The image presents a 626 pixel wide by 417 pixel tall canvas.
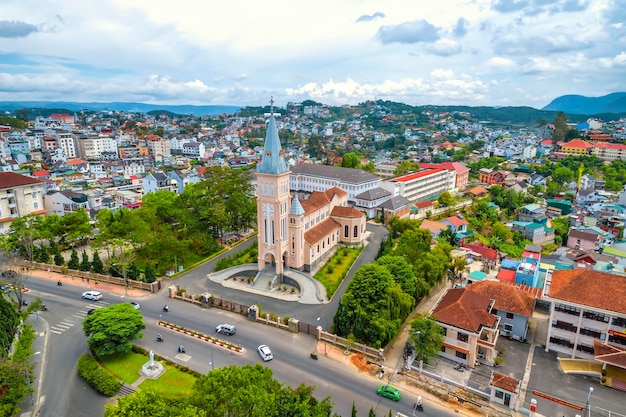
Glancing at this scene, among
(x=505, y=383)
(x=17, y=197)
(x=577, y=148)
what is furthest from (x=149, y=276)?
(x=577, y=148)

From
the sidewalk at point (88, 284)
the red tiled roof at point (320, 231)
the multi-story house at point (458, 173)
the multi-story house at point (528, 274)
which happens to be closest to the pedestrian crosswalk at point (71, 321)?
the sidewalk at point (88, 284)

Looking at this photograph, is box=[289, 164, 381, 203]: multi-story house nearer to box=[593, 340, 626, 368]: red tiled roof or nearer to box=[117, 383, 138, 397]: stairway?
box=[593, 340, 626, 368]: red tiled roof

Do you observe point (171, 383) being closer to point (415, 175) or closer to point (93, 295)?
point (93, 295)

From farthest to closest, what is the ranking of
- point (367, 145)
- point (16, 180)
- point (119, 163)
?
point (367, 145) < point (119, 163) < point (16, 180)

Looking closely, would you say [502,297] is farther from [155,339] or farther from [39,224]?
[39,224]

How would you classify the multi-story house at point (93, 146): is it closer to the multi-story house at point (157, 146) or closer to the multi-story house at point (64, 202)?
the multi-story house at point (157, 146)

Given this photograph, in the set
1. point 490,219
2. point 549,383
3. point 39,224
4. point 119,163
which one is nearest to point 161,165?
point 119,163
